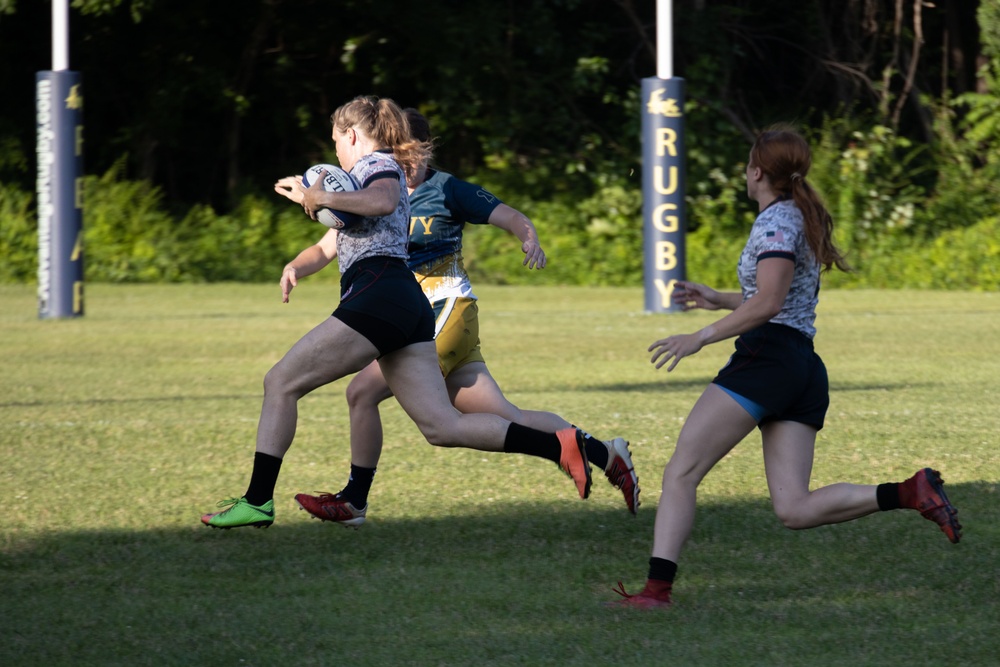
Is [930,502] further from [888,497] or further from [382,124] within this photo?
[382,124]

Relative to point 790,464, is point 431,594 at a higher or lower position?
lower

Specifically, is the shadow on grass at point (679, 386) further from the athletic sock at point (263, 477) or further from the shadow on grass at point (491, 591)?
the athletic sock at point (263, 477)

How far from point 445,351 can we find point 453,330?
10 centimetres

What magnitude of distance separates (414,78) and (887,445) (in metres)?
21.7

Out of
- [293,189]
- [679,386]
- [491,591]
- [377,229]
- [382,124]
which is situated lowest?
[491,591]

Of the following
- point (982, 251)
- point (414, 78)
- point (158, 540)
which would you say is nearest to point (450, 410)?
point (158, 540)

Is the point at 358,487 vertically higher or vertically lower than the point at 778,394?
lower

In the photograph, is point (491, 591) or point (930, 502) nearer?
point (930, 502)

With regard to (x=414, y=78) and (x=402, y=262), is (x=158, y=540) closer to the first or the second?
(x=402, y=262)

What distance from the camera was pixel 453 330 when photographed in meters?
6.33

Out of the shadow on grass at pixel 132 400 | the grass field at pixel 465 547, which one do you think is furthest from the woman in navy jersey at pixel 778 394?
the shadow on grass at pixel 132 400

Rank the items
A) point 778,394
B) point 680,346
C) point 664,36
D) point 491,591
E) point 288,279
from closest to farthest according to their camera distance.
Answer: point 680,346 → point 778,394 → point 491,591 → point 288,279 → point 664,36

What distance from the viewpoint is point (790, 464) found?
4.97 meters

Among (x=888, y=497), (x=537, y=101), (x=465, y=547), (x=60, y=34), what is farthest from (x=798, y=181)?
(x=537, y=101)
